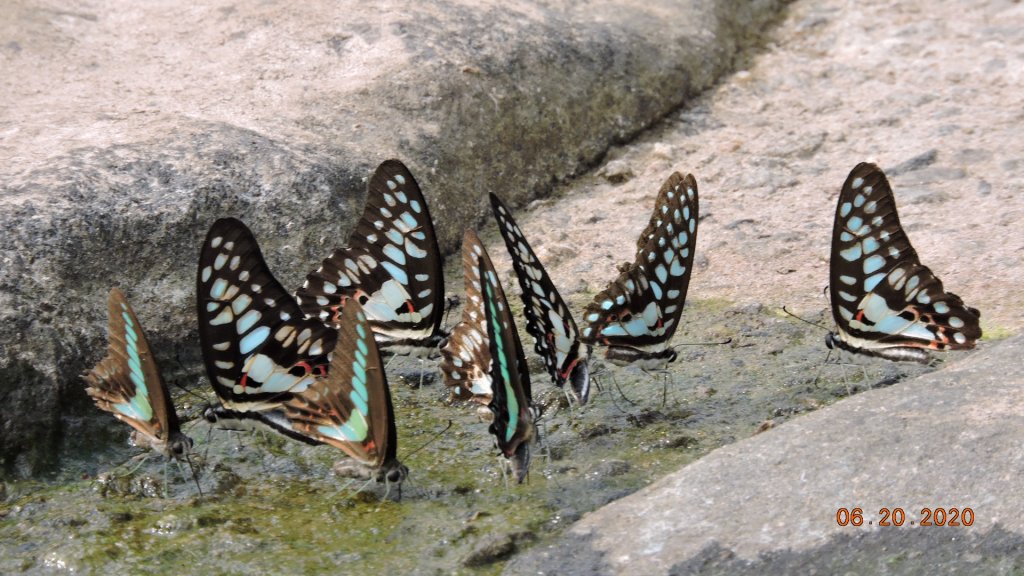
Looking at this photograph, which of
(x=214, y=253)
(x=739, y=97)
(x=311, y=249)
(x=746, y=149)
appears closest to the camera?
(x=214, y=253)

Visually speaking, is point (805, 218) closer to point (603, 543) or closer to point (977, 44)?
point (977, 44)

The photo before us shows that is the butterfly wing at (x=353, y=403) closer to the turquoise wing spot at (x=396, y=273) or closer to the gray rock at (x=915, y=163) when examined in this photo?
the turquoise wing spot at (x=396, y=273)

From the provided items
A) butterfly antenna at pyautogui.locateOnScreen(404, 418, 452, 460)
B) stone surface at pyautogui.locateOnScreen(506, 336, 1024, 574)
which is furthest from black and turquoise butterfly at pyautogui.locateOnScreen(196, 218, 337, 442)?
stone surface at pyautogui.locateOnScreen(506, 336, 1024, 574)

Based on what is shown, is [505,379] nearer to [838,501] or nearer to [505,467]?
[505,467]

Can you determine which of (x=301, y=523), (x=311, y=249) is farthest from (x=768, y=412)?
(x=311, y=249)

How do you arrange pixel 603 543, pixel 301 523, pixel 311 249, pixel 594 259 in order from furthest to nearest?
1. pixel 594 259
2. pixel 311 249
3. pixel 301 523
4. pixel 603 543

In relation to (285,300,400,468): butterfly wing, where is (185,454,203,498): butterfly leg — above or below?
below

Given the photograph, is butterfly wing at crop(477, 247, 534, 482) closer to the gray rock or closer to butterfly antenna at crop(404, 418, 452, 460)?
butterfly antenna at crop(404, 418, 452, 460)
